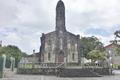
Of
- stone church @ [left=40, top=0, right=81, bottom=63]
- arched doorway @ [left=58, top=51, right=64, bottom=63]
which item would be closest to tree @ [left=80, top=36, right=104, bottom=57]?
stone church @ [left=40, top=0, right=81, bottom=63]

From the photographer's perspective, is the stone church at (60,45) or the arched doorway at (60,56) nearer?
the arched doorway at (60,56)

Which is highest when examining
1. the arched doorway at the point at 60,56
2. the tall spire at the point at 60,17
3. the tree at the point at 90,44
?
the tall spire at the point at 60,17

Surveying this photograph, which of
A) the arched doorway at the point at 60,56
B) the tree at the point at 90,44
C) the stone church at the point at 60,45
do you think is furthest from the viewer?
the tree at the point at 90,44

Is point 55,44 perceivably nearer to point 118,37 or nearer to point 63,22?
point 63,22

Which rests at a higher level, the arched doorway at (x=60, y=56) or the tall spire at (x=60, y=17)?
the tall spire at (x=60, y=17)

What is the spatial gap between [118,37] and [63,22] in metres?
25.7

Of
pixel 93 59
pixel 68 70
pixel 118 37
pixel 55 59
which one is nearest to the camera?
pixel 118 37

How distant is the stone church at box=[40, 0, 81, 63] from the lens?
170 ft

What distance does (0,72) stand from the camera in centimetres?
2352

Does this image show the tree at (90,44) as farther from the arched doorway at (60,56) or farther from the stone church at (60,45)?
the arched doorway at (60,56)

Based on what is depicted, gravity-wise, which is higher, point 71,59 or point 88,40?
point 88,40

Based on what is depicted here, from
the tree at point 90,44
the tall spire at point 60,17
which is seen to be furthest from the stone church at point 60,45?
the tree at point 90,44

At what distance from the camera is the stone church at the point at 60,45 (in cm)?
5188

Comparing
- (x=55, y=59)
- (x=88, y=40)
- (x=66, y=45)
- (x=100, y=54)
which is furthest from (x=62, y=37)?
(x=88, y=40)
